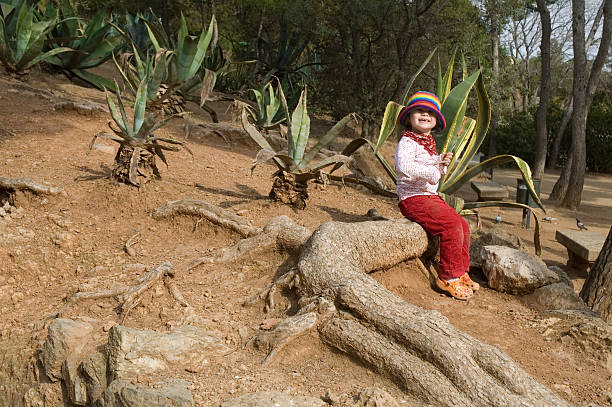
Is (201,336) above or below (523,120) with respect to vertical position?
below

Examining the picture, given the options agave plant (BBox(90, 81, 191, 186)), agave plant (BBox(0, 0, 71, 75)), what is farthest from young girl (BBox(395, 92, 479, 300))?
agave plant (BBox(0, 0, 71, 75))

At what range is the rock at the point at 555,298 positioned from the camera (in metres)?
2.97

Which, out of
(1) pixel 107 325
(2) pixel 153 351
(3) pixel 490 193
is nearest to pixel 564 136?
(3) pixel 490 193

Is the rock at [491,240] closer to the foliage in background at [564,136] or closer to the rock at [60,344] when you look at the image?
the rock at [60,344]

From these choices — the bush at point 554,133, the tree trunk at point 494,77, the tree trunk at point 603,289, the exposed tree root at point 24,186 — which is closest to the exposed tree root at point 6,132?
the exposed tree root at point 24,186

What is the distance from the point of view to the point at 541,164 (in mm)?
9930

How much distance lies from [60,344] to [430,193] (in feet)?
7.29

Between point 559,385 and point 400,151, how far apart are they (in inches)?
61.6

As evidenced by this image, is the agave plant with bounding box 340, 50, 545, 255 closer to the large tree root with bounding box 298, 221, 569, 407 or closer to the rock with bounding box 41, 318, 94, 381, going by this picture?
the large tree root with bounding box 298, 221, 569, 407

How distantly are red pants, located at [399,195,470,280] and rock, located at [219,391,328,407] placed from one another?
4.60 ft

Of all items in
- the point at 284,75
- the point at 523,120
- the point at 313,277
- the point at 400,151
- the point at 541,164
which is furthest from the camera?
the point at 523,120

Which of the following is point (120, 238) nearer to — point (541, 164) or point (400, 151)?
point (400, 151)

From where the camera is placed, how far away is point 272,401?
6.21 ft

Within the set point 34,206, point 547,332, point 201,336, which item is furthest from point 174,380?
point 34,206
